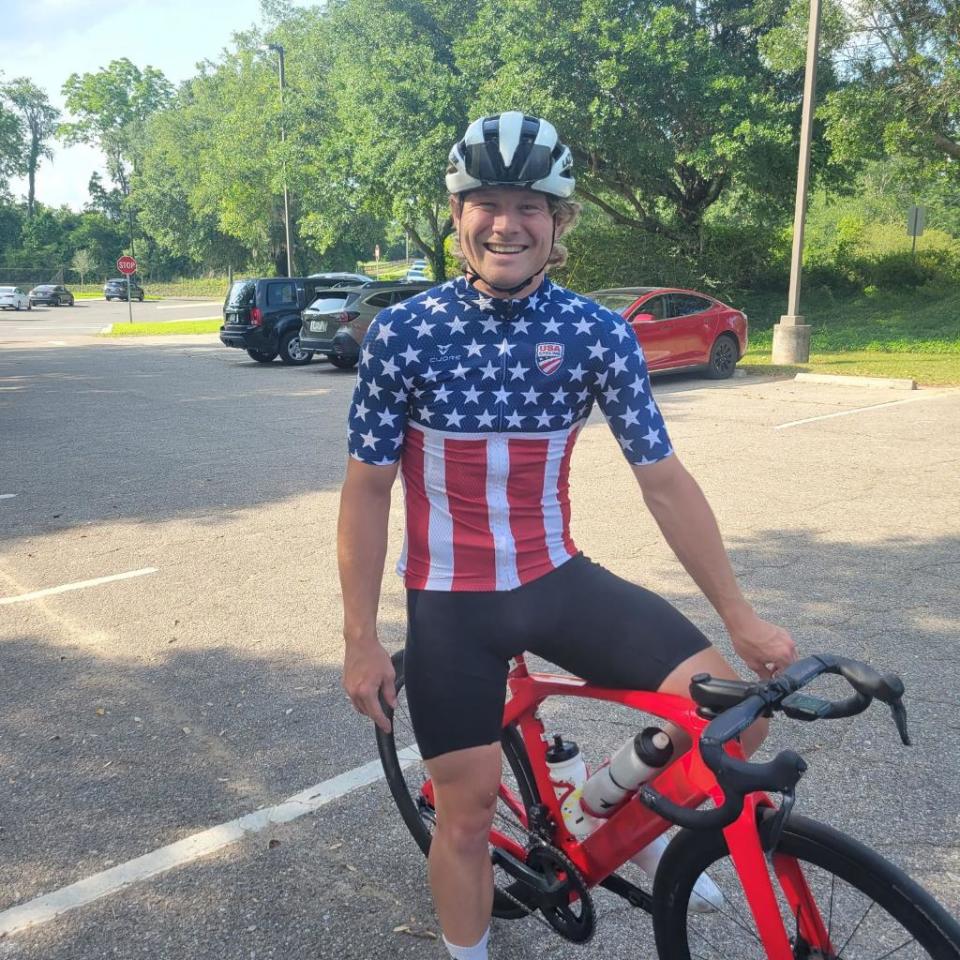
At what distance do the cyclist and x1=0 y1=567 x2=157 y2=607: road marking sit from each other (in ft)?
13.1

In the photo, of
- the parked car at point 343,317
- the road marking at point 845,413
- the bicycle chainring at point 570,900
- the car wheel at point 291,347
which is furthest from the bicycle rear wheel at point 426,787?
the car wheel at point 291,347

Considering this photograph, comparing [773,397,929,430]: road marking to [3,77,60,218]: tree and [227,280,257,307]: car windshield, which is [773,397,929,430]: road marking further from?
[3,77,60,218]: tree

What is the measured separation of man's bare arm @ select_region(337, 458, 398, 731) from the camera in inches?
84.7

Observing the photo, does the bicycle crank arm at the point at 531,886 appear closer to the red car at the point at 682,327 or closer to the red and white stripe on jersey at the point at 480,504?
the red and white stripe on jersey at the point at 480,504

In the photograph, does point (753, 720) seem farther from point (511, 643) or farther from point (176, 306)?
point (176, 306)

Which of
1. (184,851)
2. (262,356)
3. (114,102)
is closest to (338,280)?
(262,356)

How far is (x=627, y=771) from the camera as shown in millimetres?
2162

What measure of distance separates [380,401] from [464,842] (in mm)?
991

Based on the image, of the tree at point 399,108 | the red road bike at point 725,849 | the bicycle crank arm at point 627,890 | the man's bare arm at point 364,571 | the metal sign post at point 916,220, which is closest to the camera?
the red road bike at point 725,849

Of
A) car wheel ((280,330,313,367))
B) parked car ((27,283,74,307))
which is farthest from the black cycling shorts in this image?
parked car ((27,283,74,307))

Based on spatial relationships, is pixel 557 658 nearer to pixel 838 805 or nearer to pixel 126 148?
pixel 838 805

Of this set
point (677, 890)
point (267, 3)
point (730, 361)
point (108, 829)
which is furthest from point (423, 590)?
point (267, 3)

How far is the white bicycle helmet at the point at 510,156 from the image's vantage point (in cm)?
204

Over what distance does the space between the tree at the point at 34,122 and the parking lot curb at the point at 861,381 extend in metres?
94.5
